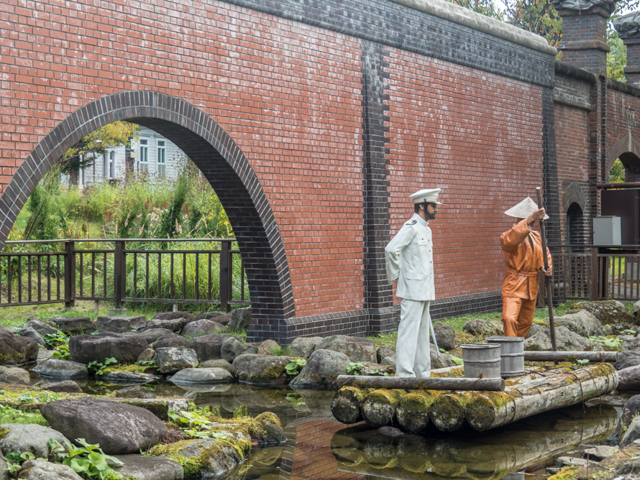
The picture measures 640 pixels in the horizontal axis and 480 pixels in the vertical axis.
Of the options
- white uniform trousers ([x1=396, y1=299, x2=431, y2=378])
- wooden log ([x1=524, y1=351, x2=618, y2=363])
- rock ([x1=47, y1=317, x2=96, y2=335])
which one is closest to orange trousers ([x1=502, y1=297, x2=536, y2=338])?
wooden log ([x1=524, y1=351, x2=618, y2=363])

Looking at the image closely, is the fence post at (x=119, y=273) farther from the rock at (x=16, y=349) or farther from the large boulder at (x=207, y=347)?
the large boulder at (x=207, y=347)

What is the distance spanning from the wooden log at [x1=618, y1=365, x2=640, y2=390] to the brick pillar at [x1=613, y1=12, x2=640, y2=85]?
1700cm

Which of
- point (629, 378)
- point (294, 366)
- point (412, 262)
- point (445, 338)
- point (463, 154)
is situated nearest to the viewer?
point (412, 262)

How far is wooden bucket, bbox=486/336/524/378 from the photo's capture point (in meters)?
8.54

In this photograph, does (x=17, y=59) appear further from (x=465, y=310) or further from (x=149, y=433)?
(x=465, y=310)

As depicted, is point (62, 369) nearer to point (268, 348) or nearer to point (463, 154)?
point (268, 348)

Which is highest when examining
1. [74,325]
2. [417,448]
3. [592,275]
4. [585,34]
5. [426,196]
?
[585,34]

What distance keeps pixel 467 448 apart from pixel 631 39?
20758 millimetres

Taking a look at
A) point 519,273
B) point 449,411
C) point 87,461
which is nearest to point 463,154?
point 519,273

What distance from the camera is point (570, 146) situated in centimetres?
2016

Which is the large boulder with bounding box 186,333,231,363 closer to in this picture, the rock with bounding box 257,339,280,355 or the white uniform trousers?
the rock with bounding box 257,339,280,355

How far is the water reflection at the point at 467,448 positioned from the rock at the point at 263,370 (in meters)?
2.49

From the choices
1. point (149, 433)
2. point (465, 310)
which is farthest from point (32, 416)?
point (465, 310)

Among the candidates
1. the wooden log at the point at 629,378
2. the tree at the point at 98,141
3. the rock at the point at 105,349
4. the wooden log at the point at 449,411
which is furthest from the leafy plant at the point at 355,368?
the tree at the point at 98,141
